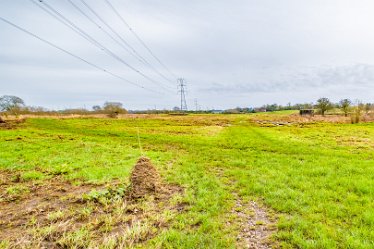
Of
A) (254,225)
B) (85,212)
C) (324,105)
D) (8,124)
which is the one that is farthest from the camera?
(324,105)

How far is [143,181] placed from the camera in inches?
307

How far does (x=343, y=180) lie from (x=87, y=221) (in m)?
8.22

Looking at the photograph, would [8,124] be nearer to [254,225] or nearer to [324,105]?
[254,225]

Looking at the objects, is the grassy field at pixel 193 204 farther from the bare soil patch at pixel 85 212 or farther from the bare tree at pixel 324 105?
the bare tree at pixel 324 105

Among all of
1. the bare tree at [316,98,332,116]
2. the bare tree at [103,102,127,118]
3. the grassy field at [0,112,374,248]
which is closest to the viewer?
the grassy field at [0,112,374,248]

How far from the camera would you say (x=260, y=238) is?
16.6ft

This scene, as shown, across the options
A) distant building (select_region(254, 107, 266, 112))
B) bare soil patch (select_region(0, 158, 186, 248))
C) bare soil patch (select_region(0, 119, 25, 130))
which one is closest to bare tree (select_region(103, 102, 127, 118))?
bare soil patch (select_region(0, 119, 25, 130))

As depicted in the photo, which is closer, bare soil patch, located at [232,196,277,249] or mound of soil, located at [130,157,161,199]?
bare soil patch, located at [232,196,277,249]

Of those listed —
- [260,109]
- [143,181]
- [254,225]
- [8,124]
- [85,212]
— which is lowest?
[254,225]

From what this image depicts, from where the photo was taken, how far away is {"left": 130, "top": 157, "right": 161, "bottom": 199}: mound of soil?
7480mm

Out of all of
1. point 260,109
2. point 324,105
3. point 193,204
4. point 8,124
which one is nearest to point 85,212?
point 193,204

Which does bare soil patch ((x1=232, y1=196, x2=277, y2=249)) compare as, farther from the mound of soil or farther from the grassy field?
the mound of soil

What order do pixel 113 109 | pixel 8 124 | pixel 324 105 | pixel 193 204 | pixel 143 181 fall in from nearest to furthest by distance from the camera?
pixel 193 204 < pixel 143 181 < pixel 8 124 < pixel 324 105 < pixel 113 109

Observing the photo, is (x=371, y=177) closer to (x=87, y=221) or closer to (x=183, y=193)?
(x=183, y=193)
